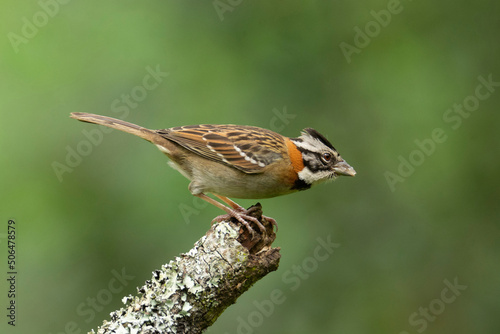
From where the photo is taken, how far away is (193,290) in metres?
4.39

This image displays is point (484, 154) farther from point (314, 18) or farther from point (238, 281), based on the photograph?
point (238, 281)

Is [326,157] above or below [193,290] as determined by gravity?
above

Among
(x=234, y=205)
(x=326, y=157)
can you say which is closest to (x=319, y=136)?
(x=326, y=157)

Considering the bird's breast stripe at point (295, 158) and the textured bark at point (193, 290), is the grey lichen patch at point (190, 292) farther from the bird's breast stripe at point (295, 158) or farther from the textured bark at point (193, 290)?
the bird's breast stripe at point (295, 158)

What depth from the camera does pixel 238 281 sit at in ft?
14.9

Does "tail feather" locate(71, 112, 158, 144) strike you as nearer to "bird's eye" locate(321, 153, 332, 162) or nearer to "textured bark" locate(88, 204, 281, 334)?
"bird's eye" locate(321, 153, 332, 162)

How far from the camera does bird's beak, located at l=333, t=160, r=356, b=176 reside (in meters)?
6.51

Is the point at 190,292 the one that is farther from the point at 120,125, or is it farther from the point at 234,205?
the point at 120,125

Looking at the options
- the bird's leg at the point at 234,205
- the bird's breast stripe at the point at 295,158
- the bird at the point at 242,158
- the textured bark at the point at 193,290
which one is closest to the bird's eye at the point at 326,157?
the bird at the point at 242,158

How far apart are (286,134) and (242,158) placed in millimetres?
1641

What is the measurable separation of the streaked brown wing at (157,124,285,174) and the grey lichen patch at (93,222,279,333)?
6.65ft

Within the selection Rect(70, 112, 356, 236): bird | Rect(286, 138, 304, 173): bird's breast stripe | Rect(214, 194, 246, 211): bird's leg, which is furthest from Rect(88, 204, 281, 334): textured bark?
Rect(286, 138, 304, 173): bird's breast stripe

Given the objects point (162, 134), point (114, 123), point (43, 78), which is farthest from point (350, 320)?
point (43, 78)

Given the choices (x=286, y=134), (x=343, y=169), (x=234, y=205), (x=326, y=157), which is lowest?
(x=234, y=205)
